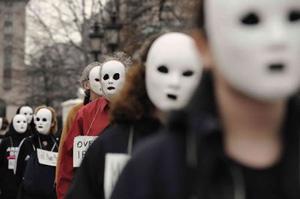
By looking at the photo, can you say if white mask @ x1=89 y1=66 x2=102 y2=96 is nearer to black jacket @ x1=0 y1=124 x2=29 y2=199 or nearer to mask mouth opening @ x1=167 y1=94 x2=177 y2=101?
mask mouth opening @ x1=167 y1=94 x2=177 y2=101

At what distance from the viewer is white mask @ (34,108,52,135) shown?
1091 cm

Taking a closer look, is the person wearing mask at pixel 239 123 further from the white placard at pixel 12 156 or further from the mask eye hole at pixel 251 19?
the white placard at pixel 12 156

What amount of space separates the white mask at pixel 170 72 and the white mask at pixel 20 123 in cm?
877

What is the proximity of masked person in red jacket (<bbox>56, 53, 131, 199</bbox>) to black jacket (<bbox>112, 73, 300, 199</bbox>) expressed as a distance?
3.77m

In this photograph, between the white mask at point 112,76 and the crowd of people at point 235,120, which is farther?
the white mask at point 112,76

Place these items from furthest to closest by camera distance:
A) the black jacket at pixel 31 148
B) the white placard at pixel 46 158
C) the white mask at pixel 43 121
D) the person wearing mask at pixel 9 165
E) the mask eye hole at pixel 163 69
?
the person wearing mask at pixel 9 165 → the white mask at pixel 43 121 → the black jacket at pixel 31 148 → the white placard at pixel 46 158 → the mask eye hole at pixel 163 69

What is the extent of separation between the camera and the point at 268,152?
2.57 meters

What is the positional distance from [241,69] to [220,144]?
213 millimetres

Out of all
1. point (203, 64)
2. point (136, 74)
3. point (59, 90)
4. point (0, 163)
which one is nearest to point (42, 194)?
point (0, 163)

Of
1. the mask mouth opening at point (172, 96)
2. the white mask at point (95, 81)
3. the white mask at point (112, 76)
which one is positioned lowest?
the white mask at point (95, 81)

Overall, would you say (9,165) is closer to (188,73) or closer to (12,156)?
(12,156)

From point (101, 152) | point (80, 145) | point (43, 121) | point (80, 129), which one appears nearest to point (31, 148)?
point (43, 121)

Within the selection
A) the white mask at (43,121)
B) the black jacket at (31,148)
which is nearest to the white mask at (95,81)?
the black jacket at (31,148)

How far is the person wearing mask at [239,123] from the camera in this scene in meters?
2.49
